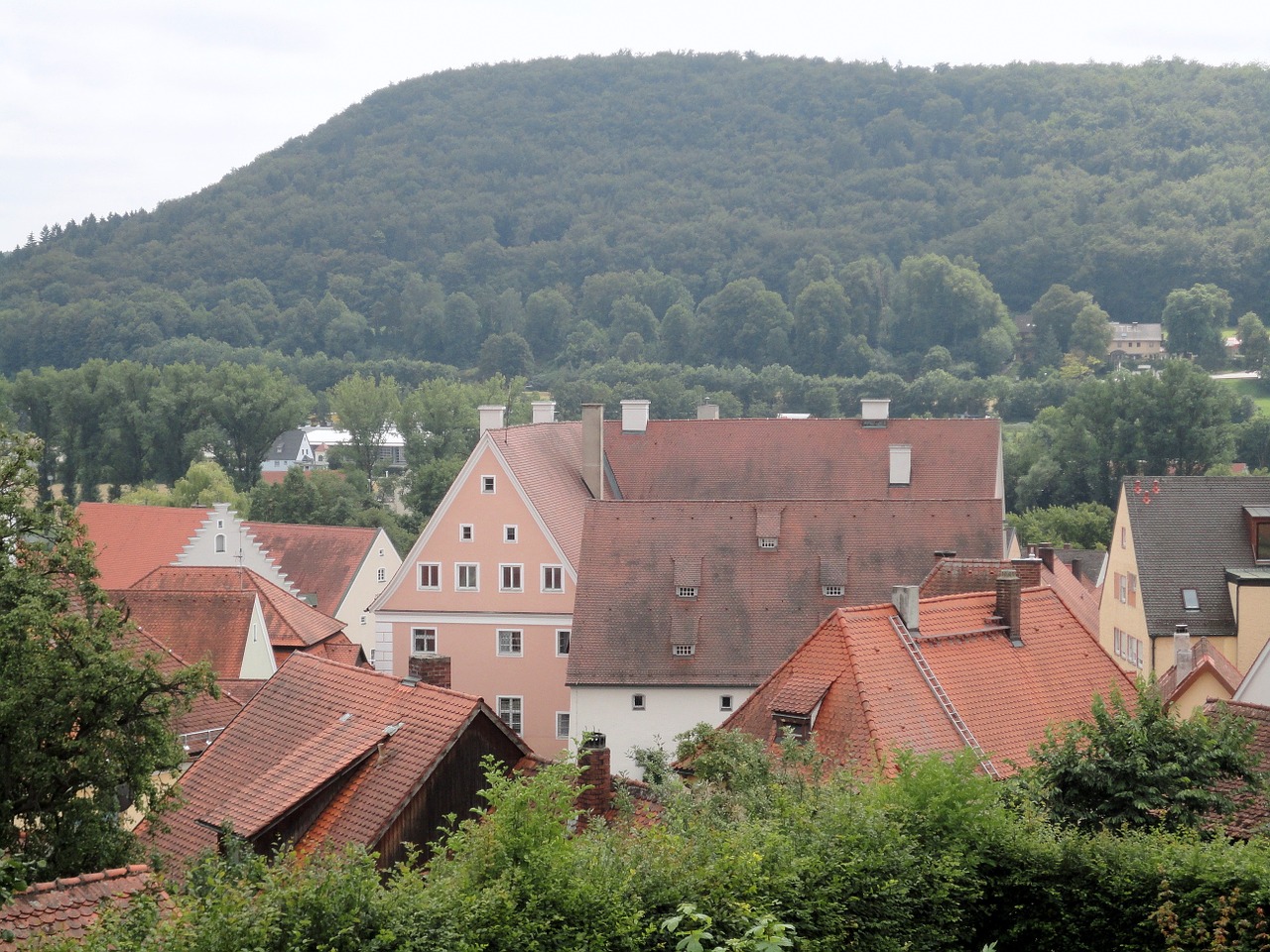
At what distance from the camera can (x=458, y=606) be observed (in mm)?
40344

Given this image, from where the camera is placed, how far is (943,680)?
22.8 meters

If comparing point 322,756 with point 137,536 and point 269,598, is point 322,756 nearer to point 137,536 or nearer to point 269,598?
point 269,598

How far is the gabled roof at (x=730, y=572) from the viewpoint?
109ft

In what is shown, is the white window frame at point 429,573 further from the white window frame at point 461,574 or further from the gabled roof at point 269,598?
the gabled roof at point 269,598

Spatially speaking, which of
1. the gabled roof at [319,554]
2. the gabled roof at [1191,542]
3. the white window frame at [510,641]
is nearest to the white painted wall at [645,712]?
the white window frame at [510,641]

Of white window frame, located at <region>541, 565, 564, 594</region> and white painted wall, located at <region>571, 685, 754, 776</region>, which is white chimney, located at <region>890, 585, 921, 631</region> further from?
white window frame, located at <region>541, 565, 564, 594</region>

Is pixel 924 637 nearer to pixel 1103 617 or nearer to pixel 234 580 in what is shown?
pixel 1103 617

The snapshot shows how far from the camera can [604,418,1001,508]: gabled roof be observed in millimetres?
44938

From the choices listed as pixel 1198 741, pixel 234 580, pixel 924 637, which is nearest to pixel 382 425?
pixel 234 580

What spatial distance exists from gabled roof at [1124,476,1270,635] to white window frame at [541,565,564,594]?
15.9m

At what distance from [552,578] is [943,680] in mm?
18983

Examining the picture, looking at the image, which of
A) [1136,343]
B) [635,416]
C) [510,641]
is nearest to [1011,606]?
[510,641]

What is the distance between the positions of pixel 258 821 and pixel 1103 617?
3130 centimetres

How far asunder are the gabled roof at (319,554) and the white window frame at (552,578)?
17.8m
